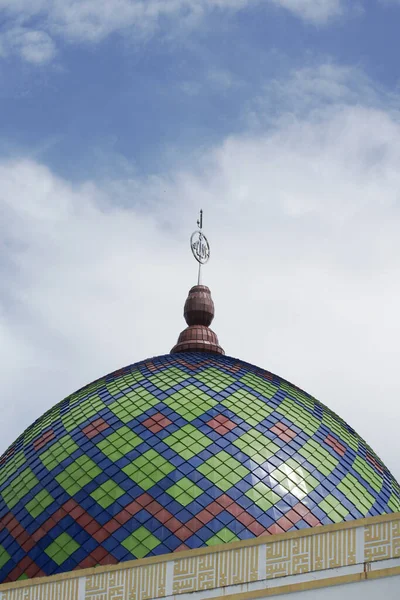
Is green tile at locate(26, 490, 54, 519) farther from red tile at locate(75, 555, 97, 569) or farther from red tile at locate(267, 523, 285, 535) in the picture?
red tile at locate(267, 523, 285, 535)

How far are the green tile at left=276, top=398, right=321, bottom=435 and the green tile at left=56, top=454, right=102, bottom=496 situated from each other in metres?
2.90

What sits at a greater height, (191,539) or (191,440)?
(191,440)

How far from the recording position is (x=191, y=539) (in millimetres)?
12633

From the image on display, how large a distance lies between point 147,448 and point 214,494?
4.39 feet

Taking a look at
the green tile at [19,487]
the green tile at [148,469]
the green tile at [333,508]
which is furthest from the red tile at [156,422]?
the green tile at [333,508]

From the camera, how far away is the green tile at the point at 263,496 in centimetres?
1319

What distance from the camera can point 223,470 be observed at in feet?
44.9

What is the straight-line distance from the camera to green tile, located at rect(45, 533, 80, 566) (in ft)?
42.3

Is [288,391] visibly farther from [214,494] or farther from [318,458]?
[214,494]

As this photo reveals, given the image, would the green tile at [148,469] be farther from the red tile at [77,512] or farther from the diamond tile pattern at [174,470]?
the red tile at [77,512]

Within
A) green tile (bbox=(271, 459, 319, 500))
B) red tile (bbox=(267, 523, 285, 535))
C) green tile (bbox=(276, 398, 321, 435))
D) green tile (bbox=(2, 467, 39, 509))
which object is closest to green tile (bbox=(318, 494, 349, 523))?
green tile (bbox=(271, 459, 319, 500))

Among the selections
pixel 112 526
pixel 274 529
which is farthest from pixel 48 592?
pixel 274 529

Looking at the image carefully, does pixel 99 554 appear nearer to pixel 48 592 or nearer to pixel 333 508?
pixel 333 508

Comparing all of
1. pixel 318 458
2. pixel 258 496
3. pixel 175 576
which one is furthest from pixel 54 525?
pixel 175 576
